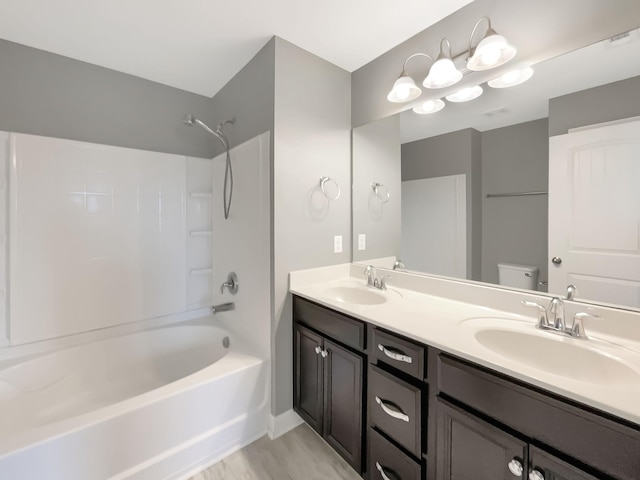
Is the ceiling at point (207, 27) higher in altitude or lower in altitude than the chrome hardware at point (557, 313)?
higher

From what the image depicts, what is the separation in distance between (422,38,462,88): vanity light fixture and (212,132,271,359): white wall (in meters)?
0.96

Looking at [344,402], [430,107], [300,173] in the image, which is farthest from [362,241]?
[344,402]

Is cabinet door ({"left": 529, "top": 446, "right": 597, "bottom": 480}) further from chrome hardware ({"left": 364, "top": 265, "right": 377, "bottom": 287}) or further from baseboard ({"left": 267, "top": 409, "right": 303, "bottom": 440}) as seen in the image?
baseboard ({"left": 267, "top": 409, "right": 303, "bottom": 440})

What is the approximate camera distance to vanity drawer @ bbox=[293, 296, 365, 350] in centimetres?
133

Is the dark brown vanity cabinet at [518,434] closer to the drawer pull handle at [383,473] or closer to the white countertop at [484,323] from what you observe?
the white countertop at [484,323]

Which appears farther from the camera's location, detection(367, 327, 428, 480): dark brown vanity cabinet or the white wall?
the white wall

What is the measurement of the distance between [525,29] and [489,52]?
0.17 m

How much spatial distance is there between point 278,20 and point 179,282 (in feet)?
6.57

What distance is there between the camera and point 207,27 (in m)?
1.61

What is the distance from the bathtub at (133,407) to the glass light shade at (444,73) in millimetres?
1859

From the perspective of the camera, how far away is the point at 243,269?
201 centimetres

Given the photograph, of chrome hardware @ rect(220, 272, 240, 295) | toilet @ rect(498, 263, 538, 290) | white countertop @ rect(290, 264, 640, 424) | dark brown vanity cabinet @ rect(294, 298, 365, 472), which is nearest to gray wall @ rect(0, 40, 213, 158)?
chrome hardware @ rect(220, 272, 240, 295)

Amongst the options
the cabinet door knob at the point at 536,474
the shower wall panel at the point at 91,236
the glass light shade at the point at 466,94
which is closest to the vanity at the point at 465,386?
the cabinet door knob at the point at 536,474

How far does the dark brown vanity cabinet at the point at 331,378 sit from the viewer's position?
1344 millimetres
